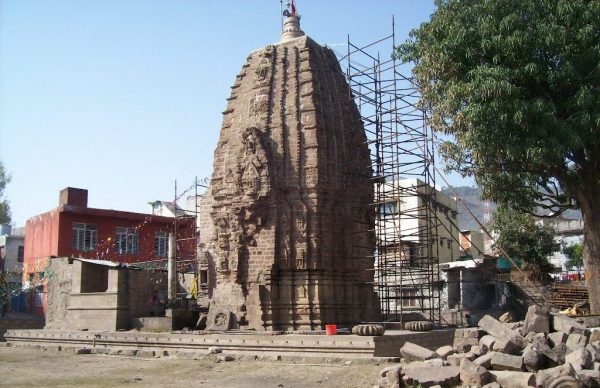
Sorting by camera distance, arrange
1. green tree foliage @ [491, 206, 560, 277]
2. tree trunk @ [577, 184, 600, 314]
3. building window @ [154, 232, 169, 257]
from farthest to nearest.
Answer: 1. building window @ [154, 232, 169, 257]
2. green tree foliage @ [491, 206, 560, 277]
3. tree trunk @ [577, 184, 600, 314]

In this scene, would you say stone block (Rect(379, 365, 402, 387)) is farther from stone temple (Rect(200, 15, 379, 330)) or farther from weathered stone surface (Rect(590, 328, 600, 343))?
stone temple (Rect(200, 15, 379, 330))

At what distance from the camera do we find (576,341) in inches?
459

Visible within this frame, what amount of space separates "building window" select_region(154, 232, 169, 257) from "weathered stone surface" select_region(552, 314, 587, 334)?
100 ft

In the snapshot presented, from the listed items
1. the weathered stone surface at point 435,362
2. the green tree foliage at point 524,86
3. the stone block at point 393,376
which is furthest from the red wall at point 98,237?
the weathered stone surface at point 435,362

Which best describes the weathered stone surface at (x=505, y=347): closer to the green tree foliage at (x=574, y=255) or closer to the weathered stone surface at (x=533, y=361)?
the weathered stone surface at (x=533, y=361)

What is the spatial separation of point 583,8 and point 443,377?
1195 cm

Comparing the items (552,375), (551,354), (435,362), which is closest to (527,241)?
(551,354)

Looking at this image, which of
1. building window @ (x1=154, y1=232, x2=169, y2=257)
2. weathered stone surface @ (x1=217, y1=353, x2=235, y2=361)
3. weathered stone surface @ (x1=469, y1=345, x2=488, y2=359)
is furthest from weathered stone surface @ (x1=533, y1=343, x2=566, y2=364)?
building window @ (x1=154, y1=232, x2=169, y2=257)

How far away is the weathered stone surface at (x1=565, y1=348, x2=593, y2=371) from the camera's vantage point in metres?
9.91

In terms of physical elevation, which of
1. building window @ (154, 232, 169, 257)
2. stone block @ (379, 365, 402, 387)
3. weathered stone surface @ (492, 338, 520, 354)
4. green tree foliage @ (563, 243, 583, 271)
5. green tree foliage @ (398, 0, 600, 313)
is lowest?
stone block @ (379, 365, 402, 387)

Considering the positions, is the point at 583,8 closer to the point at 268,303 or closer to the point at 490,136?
the point at 490,136

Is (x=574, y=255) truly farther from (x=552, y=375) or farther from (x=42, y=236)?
(x=552, y=375)

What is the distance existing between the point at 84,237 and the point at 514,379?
31.7 metres

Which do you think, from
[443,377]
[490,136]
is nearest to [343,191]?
[490,136]
